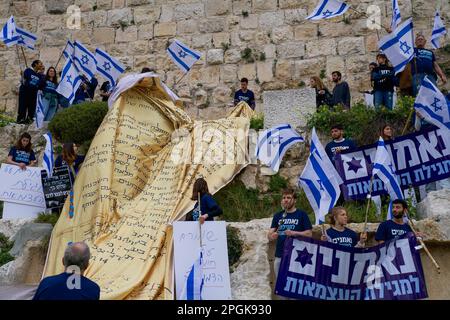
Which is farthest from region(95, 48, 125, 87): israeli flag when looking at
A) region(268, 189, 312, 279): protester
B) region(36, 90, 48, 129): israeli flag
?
region(268, 189, 312, 279): protester

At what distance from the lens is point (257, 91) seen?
15547mm

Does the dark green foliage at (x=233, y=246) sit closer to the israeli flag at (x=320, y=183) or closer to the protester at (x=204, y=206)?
the protester at (x=204, y=206)

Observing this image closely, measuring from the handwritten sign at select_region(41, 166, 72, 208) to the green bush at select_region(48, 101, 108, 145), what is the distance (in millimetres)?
1430

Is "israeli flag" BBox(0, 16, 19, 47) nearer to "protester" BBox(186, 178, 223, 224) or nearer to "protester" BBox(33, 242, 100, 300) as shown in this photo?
"protester" BBox(186, 178, 223, 224)

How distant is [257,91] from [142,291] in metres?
7.57

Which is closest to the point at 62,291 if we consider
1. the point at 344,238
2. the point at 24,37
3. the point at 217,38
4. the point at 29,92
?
the point at 344,238

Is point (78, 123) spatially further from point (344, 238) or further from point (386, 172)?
point (344, 238)

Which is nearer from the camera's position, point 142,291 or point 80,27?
point 142,291

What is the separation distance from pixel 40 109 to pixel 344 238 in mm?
7003

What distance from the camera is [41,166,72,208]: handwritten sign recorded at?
10797 mm

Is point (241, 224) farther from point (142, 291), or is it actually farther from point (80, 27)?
point (80, 27)

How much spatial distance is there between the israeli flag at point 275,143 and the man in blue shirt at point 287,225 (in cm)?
248

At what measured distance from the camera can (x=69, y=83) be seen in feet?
43.0
